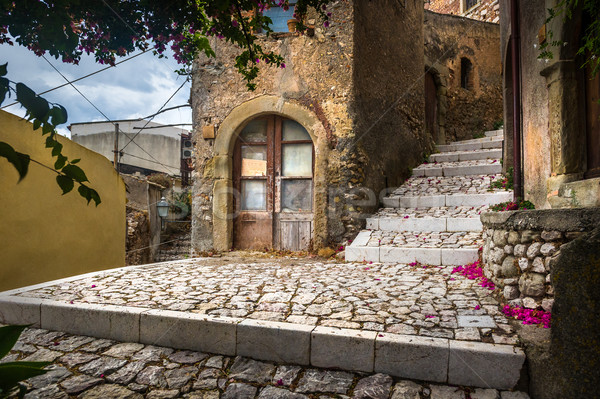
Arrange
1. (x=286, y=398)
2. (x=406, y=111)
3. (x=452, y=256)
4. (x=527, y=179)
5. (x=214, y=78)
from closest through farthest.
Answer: (x=286, y=398) → (x=527, y=179) → (x=452, y=256) → (x=214, y=78) → (x=406, y=111)

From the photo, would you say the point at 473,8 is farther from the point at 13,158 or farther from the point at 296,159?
the point at 13,158

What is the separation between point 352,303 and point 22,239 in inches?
179

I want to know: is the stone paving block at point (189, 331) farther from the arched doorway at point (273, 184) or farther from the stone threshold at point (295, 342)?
the arched doorway at point (273, 184)

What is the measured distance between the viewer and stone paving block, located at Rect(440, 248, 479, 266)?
4.25 metres

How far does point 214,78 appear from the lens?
6.32 metres

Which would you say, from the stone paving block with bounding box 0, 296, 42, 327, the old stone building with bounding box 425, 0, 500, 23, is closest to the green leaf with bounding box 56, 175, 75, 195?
the stone paving block with bounding box 0, 296, 42, 327

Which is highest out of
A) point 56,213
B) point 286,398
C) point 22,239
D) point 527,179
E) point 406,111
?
point 406,111

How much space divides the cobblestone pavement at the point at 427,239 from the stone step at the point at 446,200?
0.89m

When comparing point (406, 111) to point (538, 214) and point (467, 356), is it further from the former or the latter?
point (467, 356)

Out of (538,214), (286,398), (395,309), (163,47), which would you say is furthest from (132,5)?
(538,214)

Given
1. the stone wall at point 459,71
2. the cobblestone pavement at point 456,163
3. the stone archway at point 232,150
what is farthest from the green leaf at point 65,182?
the stone wall at point 459,71

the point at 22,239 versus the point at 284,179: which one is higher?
the point at 284,179

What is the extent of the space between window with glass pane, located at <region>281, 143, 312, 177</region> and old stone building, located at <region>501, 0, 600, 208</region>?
3486 mm

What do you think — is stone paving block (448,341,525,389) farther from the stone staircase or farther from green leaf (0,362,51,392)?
the stone staircase
